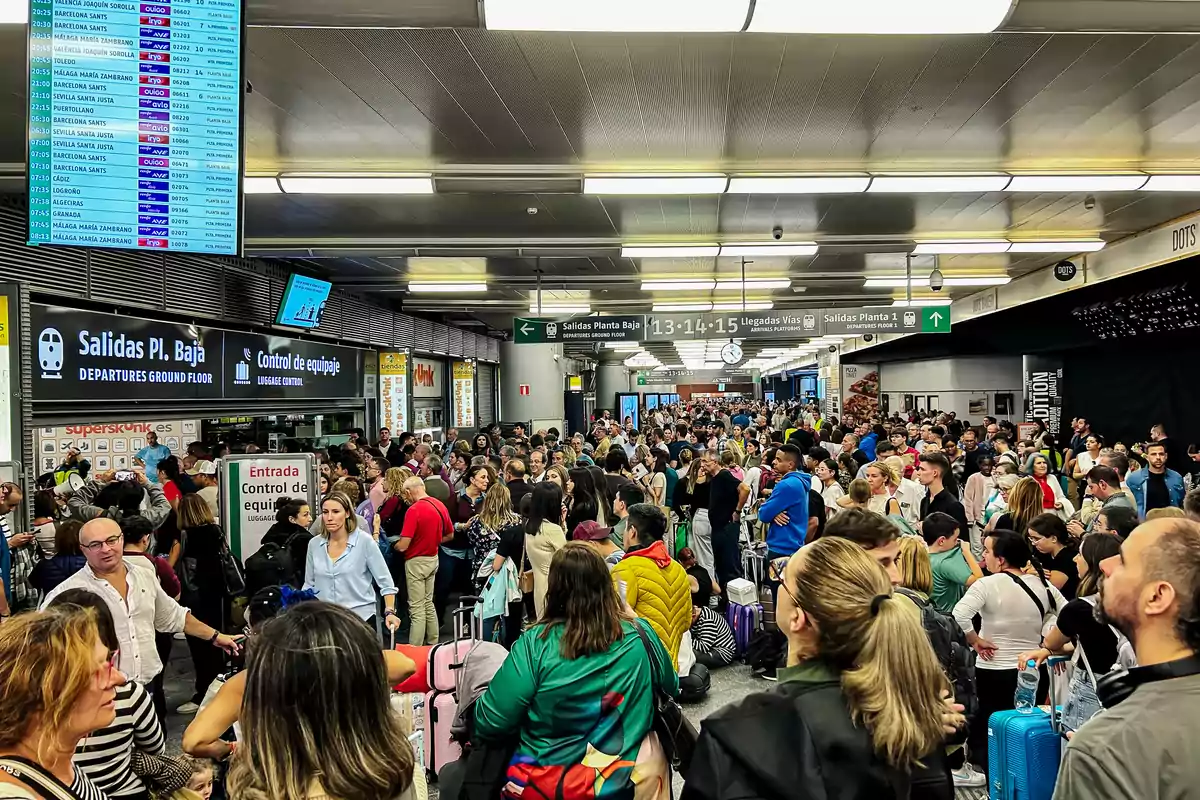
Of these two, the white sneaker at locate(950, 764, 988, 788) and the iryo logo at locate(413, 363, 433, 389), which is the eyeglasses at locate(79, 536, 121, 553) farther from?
the iryo logo at locate(413, 363, 433, 389)

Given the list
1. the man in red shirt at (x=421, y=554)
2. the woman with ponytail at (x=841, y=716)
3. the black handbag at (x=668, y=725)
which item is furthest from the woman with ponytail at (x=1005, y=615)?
the man in red shirt at (x=421, y=554)

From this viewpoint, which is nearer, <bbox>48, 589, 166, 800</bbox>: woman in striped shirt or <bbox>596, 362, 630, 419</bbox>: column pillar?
<bbox>48, 589, 166, 800</bbox>: woman in striped shirt

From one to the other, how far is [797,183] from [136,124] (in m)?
5.67

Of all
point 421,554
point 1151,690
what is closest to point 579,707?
point 1151,690

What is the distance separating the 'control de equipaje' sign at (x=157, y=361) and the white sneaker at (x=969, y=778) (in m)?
8.14

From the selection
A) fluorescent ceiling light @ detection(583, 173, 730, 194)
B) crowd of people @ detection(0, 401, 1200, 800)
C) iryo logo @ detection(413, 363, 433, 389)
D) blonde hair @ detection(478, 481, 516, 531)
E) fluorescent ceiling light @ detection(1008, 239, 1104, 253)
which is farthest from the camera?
iryo logo @ detection(413, 363, 433, 389)

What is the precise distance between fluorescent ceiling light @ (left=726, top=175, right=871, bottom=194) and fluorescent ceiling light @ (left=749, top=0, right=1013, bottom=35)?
12.0ft

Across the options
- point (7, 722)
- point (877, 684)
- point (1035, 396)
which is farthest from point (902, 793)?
point (1035, 396)

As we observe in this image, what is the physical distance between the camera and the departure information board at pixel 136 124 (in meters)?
3.24

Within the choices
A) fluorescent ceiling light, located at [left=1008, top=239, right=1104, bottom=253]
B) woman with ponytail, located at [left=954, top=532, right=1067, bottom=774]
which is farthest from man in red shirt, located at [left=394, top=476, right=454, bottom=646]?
fluorescent ceiling light, located at [left=1008, top=239, right=1104, bottom=253]

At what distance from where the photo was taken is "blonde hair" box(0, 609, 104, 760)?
185 cm

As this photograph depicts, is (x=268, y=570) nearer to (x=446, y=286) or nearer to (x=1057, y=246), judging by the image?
(x=446, y=286)

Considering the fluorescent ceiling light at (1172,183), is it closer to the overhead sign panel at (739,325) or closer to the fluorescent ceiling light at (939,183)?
the fluorescent ceiling light at (939,183)

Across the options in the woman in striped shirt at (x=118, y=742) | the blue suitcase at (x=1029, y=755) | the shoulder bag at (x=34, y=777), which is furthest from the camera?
the blue suitcase at (x=1029, y=755)
